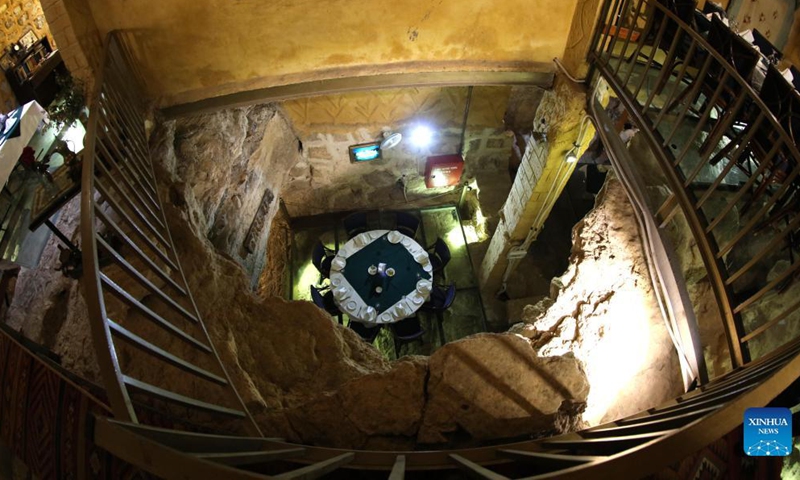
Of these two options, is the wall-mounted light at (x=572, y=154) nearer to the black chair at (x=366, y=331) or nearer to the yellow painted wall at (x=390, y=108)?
the yellow painted wall at (x=390, y=108)

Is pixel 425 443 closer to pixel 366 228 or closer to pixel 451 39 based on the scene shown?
pixel 451 39

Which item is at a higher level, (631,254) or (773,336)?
(631,254)

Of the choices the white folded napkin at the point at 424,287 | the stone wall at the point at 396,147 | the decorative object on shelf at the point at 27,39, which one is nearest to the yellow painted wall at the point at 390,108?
the stone wall at the point at 396,147

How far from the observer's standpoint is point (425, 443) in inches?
126

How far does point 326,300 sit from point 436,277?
2.38m

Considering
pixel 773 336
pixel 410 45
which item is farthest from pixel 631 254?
pixel 410 45

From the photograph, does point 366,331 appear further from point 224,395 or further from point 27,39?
point 27,39

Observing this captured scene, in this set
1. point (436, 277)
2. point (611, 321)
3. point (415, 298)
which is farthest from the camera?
point (436, 277)

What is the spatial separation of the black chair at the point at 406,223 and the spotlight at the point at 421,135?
5.25 ft

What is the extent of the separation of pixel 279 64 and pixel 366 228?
5.00 metres

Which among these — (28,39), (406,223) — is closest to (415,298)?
(406,223)

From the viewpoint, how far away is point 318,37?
469 cm

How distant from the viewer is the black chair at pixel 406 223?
9.26m

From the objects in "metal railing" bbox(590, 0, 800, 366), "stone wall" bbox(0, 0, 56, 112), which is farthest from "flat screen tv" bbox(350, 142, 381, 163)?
"stone wall" bbox(0, 0, 56, 112)
